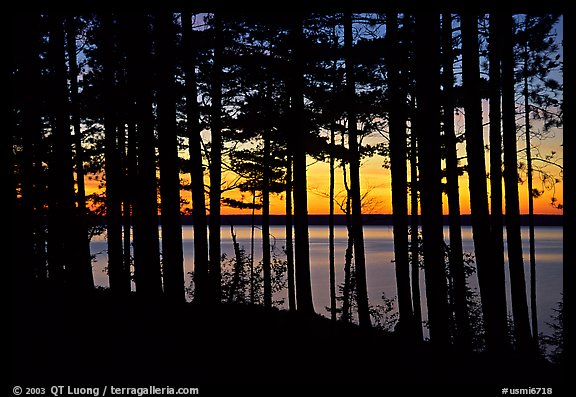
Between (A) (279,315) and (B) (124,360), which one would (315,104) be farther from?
(B) (124,360)

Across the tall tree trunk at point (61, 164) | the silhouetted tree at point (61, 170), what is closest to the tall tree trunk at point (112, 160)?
the silhouetted tree at point (61, 170)

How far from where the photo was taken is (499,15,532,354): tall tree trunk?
1205cm

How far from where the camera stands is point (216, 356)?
7.19 m

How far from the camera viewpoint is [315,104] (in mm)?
17188

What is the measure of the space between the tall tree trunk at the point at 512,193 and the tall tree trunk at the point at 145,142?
984 centimetres

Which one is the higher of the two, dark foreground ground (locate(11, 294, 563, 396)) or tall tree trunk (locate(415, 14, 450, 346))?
tall tree trunk (locate(415, 14, 450, 346))

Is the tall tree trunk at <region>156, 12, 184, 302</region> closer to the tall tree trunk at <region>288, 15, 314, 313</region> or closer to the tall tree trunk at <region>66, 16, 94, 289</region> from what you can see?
the tall tree trunk at <region>288, 15, 314, 313</region>

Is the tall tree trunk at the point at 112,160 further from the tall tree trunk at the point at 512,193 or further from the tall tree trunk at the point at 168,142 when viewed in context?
the tall tree trunk at the point at 512,193

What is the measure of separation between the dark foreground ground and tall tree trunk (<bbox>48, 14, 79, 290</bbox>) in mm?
4872

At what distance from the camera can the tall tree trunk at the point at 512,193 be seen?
12.1 meters

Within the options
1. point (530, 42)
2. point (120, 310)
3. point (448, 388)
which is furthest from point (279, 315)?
point (530, 42)

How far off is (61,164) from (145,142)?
3973 mm

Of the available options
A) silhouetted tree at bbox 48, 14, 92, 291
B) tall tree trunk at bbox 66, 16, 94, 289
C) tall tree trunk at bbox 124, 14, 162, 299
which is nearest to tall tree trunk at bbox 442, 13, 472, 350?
tall tree trunk at bbox 124, 14, 162, 299

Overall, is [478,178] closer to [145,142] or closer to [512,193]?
[512,193]
